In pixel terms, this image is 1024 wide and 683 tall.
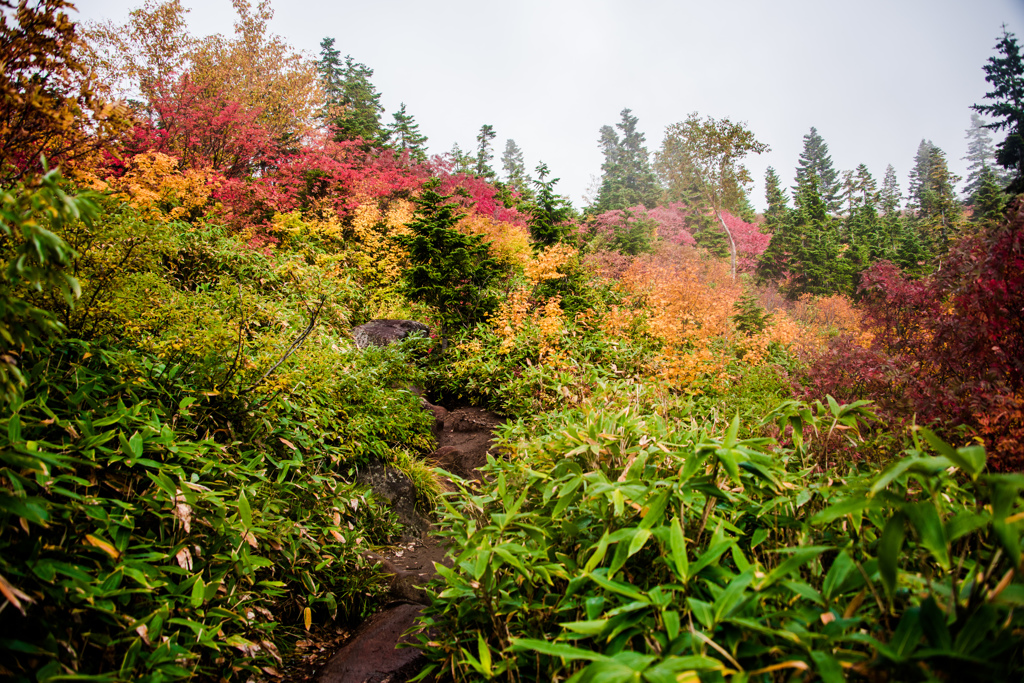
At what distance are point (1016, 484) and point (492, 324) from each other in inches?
243

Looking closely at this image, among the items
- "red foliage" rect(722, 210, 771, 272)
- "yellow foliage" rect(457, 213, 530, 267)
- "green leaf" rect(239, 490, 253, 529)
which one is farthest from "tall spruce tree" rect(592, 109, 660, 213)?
"green leaf" rect(239, 490, 253, 529)

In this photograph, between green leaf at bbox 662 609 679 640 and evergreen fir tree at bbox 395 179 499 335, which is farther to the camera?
evergreen fir tree at bbox 395 179 499 335

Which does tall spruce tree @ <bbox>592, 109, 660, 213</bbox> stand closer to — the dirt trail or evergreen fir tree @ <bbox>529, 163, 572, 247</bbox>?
evergreen fir tree @ <bbox>529, 163, 572, 247</bbox>

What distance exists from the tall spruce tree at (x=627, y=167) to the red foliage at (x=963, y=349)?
69.1 ft

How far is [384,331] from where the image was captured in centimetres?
680

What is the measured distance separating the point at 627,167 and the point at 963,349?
3323 cm

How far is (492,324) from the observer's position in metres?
6.62

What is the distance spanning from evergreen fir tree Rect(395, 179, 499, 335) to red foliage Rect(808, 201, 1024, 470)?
5007mm

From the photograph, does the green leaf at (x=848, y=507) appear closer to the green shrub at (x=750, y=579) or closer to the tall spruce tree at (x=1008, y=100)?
the green shrub at (x=750, y=579)

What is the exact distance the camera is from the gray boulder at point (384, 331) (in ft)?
21.4

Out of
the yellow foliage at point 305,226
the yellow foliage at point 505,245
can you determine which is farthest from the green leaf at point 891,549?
the yellow foliage at point 305,226

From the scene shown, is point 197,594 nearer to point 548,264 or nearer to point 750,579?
point 750,579

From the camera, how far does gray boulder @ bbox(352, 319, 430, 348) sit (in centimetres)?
651

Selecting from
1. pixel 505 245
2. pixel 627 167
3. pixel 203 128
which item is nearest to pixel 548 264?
pixel 505 245
